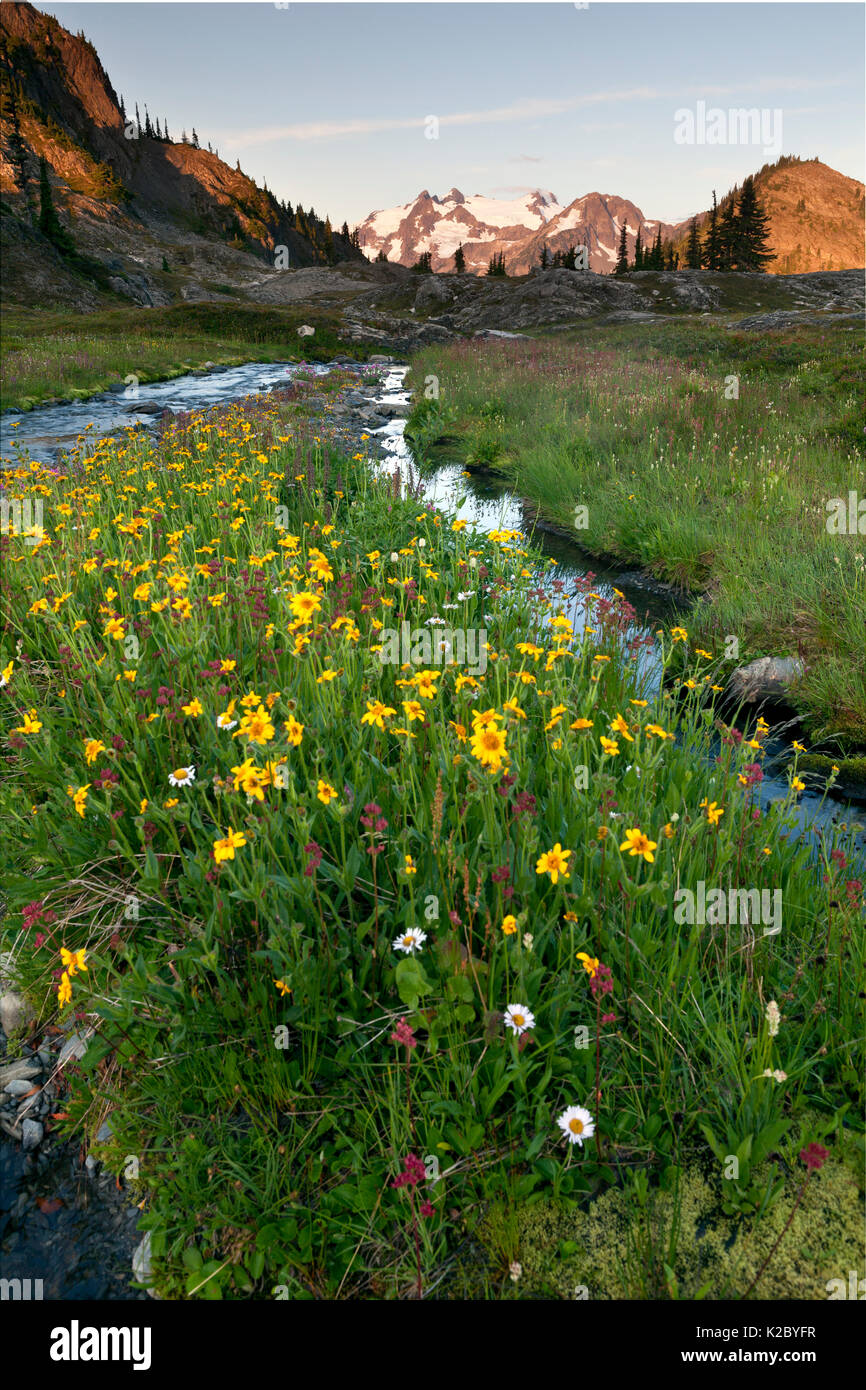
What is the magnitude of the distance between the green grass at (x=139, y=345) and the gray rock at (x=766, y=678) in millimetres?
22639

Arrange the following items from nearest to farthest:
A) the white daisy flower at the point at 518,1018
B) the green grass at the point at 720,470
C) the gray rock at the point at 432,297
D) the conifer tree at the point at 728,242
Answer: the white daisy flower at the point at 518,1018
the green grass at the point at 720,470
the gray rock at the point at 432,297
the conifer tree at the point at 728,242

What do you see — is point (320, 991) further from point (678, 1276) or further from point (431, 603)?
point (431, 603)

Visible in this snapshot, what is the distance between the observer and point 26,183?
307 feet

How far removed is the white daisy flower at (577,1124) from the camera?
1988mm

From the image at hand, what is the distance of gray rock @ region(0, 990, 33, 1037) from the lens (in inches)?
126

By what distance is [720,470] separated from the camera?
11.6 m

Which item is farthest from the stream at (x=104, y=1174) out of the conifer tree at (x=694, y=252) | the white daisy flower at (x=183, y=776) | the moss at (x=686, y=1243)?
the conifer tree at (x=694, y=252)

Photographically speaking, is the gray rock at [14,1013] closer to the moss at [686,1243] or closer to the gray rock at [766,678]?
the moss at [686,1243]

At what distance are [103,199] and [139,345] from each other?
111421 millimetres

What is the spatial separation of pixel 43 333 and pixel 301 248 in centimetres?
18099

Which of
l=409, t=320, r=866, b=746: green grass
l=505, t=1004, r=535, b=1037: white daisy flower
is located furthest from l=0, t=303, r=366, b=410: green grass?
l=505, t=1004, r=535, b=1037: white daisy flower

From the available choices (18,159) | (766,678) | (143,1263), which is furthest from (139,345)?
(18,159)

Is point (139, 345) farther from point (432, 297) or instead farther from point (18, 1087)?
point (432, 297)

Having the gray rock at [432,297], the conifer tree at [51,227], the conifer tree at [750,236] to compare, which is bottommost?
the gray rock at [432,297]
